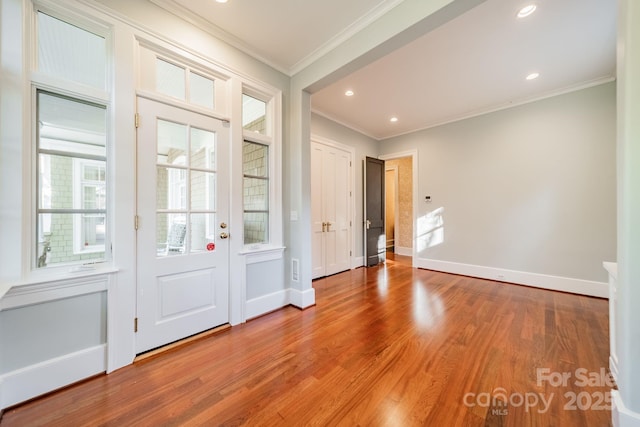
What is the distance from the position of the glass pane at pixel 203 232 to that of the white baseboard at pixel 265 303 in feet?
2.55

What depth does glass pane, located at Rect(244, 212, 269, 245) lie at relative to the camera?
2617 millimetres

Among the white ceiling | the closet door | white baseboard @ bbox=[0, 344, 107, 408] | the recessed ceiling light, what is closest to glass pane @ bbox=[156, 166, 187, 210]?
white baseboard @ bbox=[0, 344, 107, 408]

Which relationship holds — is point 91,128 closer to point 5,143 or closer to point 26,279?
point 5,143

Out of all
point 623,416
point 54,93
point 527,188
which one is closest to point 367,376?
point 623,416

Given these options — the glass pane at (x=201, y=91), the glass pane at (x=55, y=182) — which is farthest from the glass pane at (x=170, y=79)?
the glass pane at (x=55, y=182)

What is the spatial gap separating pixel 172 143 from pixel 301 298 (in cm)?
210

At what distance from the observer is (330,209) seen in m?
4.39

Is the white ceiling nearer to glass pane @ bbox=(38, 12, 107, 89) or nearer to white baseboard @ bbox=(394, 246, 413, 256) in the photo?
glass pane @ bbox=(38, 12, 107, 89)

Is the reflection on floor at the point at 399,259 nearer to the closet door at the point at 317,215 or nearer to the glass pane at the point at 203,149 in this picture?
the closet door at the point at 317,215

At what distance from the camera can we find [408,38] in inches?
78.5

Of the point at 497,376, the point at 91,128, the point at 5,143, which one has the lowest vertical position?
the point at 497,376

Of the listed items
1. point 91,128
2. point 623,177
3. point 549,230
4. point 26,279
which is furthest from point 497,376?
point 91,128

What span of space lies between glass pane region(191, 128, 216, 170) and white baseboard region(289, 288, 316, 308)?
1.71 meters

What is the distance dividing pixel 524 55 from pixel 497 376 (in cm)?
323
